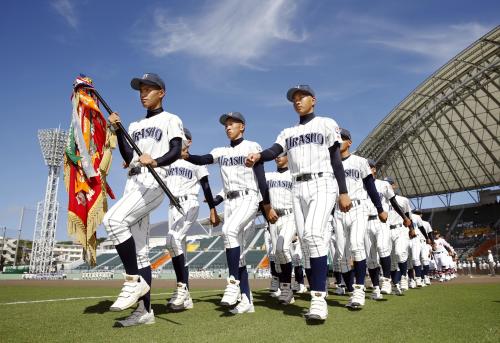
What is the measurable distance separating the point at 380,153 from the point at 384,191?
2734 cm

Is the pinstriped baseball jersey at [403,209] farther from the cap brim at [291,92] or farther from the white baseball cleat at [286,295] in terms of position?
the cap brim at [291,92]

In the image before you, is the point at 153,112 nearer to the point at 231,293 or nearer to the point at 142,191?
the point at 142,191

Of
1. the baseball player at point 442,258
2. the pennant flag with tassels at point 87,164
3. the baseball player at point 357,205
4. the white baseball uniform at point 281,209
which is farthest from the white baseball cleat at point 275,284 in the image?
the baseball player at point 442,258

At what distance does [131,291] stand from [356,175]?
4299mm

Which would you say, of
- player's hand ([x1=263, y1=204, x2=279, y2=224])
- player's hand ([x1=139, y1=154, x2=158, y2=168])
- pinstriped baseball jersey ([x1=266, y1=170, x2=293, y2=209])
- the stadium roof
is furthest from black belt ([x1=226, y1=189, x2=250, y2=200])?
the stadium roof

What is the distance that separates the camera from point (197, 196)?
7.00 meters

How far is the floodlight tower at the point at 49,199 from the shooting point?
48969mm

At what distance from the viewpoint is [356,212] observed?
6461 millimetres

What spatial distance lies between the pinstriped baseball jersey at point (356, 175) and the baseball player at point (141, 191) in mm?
3368

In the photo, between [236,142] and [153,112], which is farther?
[236,142]

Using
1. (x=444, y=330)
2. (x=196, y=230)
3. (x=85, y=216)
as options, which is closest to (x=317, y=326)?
(x=444, y=330)

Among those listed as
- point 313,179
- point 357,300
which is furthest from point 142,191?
point 357,300

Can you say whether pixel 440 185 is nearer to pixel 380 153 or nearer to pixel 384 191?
pixel 380 153

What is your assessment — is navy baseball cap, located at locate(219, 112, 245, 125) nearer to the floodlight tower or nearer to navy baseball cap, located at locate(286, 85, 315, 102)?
navy baseball cap, located at locate(286, 85, 315, 102)
